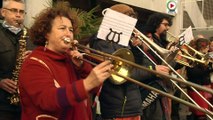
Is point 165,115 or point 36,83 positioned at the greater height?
point 36,83

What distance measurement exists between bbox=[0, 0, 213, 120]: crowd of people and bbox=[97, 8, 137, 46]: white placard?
0.23m

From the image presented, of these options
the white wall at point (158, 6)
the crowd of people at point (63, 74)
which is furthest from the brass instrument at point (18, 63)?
the white wall at point (158, 6)

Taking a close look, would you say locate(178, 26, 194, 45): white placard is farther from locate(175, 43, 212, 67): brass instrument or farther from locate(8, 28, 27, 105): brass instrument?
locate(8, 28, 27, 105): brass instrument

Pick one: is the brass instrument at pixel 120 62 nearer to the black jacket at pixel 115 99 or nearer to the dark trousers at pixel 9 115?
the black jacket at pixel 115 99

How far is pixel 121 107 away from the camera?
3965 mm

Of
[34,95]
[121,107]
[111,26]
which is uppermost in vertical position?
[111,26]

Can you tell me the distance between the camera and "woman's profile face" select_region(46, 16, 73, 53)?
2.98m

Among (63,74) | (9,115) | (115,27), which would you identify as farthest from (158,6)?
(63,74)

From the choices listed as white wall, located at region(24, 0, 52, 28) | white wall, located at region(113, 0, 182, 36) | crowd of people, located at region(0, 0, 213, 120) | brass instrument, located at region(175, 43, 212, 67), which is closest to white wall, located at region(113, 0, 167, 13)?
white wall, located at region(113, 0, 182, 36)

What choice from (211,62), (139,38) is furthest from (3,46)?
(211,62)

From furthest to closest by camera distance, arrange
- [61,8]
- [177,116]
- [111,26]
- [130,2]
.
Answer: [130,2], [177,116], [111,26], [61,8]

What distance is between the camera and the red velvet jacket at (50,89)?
8.25 feet

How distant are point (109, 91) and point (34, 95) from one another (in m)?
1.44

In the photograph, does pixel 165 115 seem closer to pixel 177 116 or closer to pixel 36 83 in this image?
pixel 36 83
